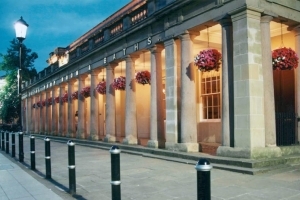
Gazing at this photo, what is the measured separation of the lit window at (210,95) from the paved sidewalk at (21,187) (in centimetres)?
829

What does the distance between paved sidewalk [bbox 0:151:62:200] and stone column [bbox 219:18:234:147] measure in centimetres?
496

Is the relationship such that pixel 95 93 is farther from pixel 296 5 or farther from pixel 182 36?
pixel 296 5

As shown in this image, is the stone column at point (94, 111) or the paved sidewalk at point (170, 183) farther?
the stone column at point (94, 111)

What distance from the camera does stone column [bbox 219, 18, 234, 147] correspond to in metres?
8.46

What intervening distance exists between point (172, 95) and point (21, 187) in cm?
614

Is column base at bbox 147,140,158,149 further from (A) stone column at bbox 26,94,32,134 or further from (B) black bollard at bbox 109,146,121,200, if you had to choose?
(A) stone column at bbox 26,94,32,134

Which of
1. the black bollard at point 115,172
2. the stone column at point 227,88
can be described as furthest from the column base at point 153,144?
the black bollard at point 115,172

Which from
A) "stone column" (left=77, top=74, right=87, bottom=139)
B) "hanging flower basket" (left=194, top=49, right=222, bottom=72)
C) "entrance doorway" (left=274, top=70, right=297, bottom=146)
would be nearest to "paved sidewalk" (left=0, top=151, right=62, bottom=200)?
"hanging flower basket" (left=194, top=49, right=222, bottom=72)

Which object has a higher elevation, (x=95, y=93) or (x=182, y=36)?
(x=182, y=36)

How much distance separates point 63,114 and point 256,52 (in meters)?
17.9

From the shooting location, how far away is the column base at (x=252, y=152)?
25.2ft

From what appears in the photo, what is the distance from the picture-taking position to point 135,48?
13109mm

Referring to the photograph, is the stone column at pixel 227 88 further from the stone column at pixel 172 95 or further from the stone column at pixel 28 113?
the stone column at pixel 28 113

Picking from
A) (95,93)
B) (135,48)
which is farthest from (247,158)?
(95,93)
